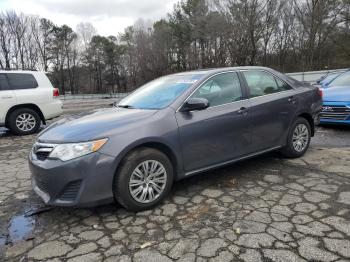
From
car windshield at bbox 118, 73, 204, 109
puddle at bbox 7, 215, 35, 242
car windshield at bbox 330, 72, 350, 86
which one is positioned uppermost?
car windshield at bbox 330, 72, 350, 86

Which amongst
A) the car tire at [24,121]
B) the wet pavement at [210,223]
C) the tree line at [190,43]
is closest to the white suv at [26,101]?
the car tire at [24,121]

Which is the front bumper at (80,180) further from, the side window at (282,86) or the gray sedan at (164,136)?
the side window at (282,86)

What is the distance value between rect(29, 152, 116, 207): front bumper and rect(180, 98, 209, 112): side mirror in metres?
1.12

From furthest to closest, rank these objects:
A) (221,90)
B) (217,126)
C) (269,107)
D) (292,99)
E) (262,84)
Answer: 1. (292,99)
2. (262,84)
3. (269,107)
4. (221,90)
5. (217,126)

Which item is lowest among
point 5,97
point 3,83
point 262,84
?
point 5,97

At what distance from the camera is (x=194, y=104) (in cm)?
408

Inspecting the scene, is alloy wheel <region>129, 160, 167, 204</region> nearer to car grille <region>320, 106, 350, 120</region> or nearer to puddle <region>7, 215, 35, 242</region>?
puddle <region>7, 215, 35, 242</region>

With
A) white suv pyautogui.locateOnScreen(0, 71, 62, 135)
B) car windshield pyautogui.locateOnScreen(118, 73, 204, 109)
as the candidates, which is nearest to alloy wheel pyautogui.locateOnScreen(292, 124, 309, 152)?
car windshield pyautogui.locateOnScreen(118, 73, 204, 109)

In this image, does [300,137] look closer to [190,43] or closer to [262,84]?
[262,84]

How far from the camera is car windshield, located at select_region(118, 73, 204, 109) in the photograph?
172 inches

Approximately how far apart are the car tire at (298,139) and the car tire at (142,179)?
229 cm

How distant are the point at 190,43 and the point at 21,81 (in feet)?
123

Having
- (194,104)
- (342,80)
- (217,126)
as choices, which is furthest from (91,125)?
(342,80)

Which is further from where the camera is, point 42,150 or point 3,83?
point 3,83
